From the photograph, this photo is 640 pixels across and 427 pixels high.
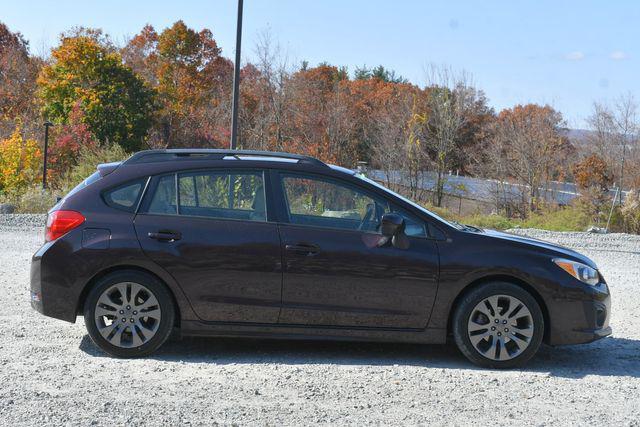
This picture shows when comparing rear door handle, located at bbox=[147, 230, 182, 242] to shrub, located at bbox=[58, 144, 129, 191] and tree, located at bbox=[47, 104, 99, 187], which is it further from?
tree, located at bbox=[47, 104, 99, 187]

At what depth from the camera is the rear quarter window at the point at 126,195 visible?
6.17 metres

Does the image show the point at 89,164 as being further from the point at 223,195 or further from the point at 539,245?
the point at 539,245

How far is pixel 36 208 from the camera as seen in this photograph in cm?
1853

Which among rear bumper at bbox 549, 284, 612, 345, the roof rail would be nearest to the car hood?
rear bumper at bbox 549, 284, 612, 345

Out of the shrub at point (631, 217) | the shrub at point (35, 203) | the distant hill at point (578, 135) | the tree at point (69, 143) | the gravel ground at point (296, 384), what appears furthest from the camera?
the distant hill at point (578, 135)

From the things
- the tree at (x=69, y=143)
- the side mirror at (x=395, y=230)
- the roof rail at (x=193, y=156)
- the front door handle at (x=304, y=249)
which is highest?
the tree at (x=69, y=143)

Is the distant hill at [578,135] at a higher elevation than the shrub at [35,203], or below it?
higher

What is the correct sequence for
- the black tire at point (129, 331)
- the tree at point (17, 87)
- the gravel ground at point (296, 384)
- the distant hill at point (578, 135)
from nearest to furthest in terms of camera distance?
1. the gravel ground at point (296, 384)
2. the black tire at point (129, 331)
3. the distant hill at point (578, 135)
4. the tree at point (17, 87)

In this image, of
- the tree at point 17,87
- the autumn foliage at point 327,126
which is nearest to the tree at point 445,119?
the autumn foliage at point 327,126

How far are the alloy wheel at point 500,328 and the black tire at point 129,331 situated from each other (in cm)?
235

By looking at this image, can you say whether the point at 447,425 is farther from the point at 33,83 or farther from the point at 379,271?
the point at 33,83

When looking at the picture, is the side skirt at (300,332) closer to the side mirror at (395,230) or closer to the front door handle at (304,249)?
the front door handle at (304,249)

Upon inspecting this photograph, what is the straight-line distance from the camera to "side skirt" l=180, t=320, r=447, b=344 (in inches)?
239

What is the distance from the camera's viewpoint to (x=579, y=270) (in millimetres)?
6188
